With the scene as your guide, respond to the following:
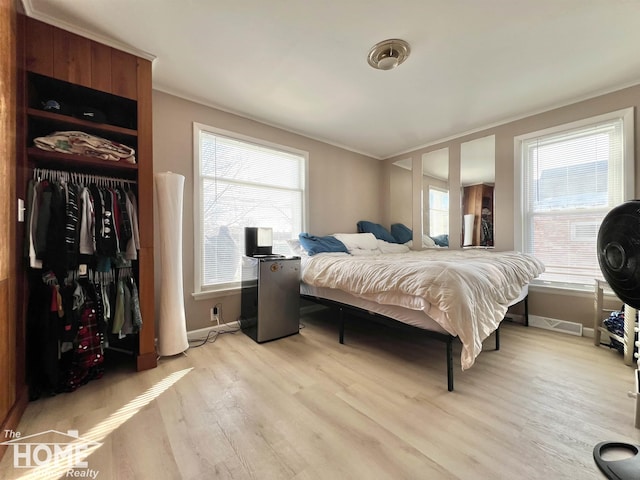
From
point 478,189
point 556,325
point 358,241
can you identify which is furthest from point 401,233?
point 556,325

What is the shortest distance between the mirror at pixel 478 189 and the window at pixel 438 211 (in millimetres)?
233

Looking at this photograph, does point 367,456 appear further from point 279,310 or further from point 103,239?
point 103,239

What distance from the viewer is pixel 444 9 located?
1.59 meters

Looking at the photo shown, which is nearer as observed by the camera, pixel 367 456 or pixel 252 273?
pixel 367 456

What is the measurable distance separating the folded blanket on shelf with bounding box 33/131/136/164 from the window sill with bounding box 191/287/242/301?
1345 millimetres

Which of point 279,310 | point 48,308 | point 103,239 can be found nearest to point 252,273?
point 279,310

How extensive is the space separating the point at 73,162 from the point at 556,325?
15.3ft

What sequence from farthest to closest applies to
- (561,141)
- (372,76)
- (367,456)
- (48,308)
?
(561,141)
(372,76)
(48,308)
(367,456)

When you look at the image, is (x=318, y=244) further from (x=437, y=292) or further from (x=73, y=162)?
(x=73, y=162)

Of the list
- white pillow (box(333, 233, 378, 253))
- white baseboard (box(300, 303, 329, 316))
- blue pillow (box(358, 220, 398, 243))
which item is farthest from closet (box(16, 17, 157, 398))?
blue pillow (box(358, 220, 398, 243))

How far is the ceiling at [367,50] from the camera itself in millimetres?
1602

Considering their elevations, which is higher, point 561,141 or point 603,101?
point 603,101

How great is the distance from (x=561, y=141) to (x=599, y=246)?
2304 millimetres

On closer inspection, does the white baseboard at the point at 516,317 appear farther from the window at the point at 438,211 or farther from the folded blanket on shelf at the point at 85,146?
the folded blanket on shelf at the point at 85,146
